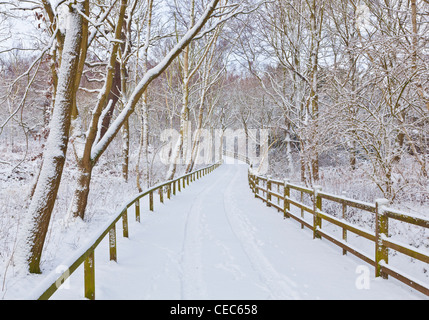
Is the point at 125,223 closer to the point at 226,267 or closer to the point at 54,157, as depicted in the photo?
the point at 54,157

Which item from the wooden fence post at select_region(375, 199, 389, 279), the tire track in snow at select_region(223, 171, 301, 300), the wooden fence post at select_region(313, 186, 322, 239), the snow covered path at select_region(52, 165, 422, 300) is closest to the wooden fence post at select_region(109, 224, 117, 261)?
the snow covered path at select_region(52, 165, 422, 300)

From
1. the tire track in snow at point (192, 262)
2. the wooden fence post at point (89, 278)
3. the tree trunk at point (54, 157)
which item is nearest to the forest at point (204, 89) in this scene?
the tree trunk at point (54, 157)

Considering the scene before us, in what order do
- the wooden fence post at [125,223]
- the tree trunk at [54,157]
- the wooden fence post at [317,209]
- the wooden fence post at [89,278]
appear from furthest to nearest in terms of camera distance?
1. the wooden fence post at [317,209]
2. the wooden fence post at [125,223]
3. the tree trunk at [54,157]
4. the wooden fence post at [89,278]

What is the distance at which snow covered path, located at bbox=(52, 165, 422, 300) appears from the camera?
4.37 meters

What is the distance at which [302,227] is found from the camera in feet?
28.4

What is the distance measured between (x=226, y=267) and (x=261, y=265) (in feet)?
2.24

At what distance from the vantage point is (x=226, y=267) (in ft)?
17.9

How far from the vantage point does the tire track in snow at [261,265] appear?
4.42m

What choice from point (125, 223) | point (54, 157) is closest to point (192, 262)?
point (125, 223)

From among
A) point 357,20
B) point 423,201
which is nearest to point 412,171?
point 423,201

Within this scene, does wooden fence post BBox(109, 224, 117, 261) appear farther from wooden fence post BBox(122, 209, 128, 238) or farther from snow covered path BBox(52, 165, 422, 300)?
wooden fence post BBox(122, 209, 128, 238)

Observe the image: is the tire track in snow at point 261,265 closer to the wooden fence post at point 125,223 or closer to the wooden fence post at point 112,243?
the wooden fence post at point 112,243

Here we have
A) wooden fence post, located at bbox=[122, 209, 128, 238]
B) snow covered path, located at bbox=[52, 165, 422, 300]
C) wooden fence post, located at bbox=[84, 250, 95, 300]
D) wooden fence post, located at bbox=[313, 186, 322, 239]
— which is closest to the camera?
wooden fence post, located at bbox=[84, 250, 95, 300]

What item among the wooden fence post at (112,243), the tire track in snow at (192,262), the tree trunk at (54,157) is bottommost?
the tire track in snow at (192,262)
